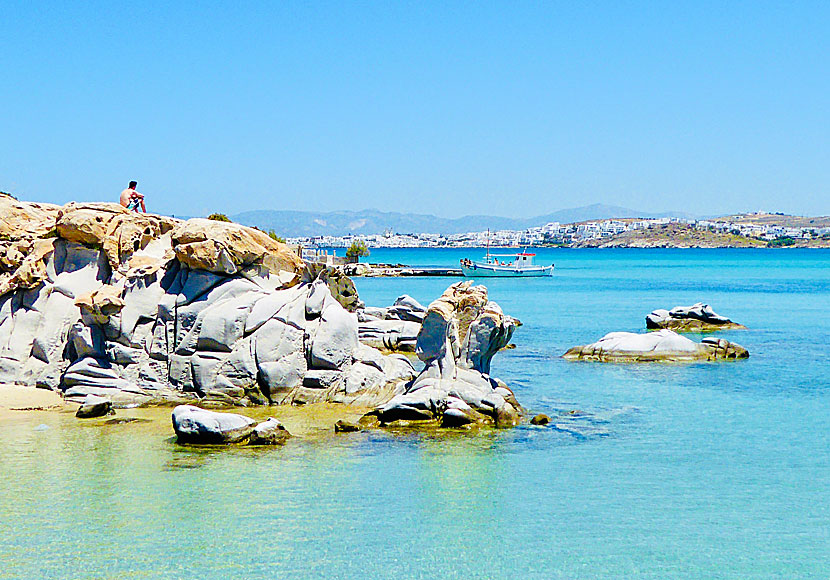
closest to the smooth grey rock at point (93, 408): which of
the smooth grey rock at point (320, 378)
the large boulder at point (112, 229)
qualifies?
the large boulder at point (112, 229)

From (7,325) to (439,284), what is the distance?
56294 mm

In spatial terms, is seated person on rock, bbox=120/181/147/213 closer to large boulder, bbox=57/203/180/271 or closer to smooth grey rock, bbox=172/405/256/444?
large boulder, bbox=57/203/180/271

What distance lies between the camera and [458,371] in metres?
17.1

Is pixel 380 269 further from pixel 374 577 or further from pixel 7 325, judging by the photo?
pixel 374 577

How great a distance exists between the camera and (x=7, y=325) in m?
19.1

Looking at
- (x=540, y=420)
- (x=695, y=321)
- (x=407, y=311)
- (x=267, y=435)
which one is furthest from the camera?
(x=407, y=311)

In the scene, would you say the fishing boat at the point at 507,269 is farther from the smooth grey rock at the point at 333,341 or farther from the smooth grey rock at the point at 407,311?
the smooth grey rock at the point at 333,341

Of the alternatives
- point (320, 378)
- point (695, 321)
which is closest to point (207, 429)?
point (320, 378)

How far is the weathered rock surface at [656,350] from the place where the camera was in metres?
25.8

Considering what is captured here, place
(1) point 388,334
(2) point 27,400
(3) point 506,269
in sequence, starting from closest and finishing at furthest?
(2) point 27,400, (1) point 388,334, (3) point 506,269

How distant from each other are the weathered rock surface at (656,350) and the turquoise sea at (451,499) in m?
6.19

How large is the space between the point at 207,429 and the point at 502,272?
7181 cm

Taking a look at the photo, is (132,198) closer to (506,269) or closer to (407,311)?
(407,311)

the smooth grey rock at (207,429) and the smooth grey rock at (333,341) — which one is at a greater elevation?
the smooth grey rock at (333,341)
